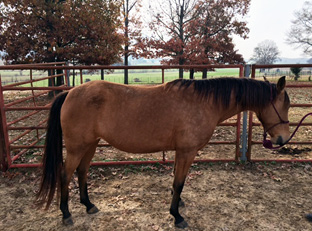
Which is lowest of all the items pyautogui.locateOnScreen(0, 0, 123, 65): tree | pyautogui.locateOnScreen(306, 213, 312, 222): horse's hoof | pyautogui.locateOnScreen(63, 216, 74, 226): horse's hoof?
pyautogui.locateOnScreen(63, 216, 74, 226): horse's hoof

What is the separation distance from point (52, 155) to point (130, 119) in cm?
127

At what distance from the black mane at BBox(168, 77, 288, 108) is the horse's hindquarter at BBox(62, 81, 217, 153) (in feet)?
0.81

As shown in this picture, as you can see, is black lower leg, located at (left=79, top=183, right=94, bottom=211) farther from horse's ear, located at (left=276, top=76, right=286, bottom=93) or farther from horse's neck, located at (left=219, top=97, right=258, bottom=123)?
horse's ear, located at (left=276, top=76, right=286, bottom=93)

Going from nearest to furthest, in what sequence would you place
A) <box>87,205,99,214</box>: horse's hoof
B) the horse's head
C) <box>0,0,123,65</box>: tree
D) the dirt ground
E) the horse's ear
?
the horse's ear < the horse's head < the dirt ground < <box>87,205,99,214</box>: horse's hoof < <box>0,0,123,65</box>: tree

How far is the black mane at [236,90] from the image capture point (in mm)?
2857

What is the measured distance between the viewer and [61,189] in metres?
2.99

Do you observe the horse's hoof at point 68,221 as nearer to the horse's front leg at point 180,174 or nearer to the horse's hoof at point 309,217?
the horse's front leg at point 180,174

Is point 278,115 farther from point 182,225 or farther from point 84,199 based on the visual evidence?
point 84,199

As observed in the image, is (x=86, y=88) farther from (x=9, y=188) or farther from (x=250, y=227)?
(x=250, y=227)

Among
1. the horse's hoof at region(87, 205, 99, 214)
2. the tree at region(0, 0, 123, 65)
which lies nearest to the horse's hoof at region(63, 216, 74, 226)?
the horse's hoof at region(87, 205, 99, 214)

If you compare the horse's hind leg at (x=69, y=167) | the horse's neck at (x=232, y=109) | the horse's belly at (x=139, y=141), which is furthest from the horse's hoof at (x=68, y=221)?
the horse's neck at (x=232, y=109)

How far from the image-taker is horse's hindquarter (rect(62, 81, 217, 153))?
2795 mm

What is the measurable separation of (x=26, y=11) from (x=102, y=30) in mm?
4347

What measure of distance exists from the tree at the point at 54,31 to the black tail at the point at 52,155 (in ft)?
35.2
